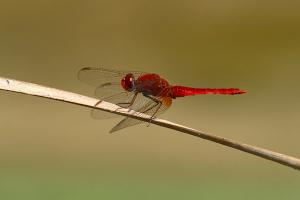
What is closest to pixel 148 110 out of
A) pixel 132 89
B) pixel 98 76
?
pixel 132 89


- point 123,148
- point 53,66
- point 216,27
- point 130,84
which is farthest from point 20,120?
point 130,84

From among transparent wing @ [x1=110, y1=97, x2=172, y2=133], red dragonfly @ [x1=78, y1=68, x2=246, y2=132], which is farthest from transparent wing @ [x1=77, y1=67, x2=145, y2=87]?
transparent wing @ [x1=110, y1=97, x2=172, y2=133]

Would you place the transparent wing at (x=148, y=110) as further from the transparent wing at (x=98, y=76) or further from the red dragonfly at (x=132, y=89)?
the transparent wing at (x=98, y=76)

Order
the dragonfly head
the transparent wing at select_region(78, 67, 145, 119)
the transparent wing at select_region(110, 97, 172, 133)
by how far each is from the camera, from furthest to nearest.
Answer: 1. the dragonfly head
2. the transparent wing at select_region(78, 67, 145, 119)
3. the transparent wing at select_region(110, 97, 172, 133)

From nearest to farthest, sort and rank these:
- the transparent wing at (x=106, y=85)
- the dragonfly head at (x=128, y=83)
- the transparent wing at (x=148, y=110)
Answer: the transparent wing at (x=148, y=110) < the transparent wing at (x=106, y=85) < the dragonfly head at (x=128, y=83)

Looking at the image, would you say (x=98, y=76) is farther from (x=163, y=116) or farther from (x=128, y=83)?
(x=163, y=116)

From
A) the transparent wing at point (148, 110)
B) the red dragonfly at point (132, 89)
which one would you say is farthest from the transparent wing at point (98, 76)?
the transparent wing at point (148, 110)

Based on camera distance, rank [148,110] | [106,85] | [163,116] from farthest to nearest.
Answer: [163,116] → [106,85] → [148,110]

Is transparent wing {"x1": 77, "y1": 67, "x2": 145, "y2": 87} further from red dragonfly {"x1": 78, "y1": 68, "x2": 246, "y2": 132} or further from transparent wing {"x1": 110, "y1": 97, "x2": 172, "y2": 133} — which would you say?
transparent wing {"x1": 110, "y1": 97, "x2": 172, "y2": 133}
